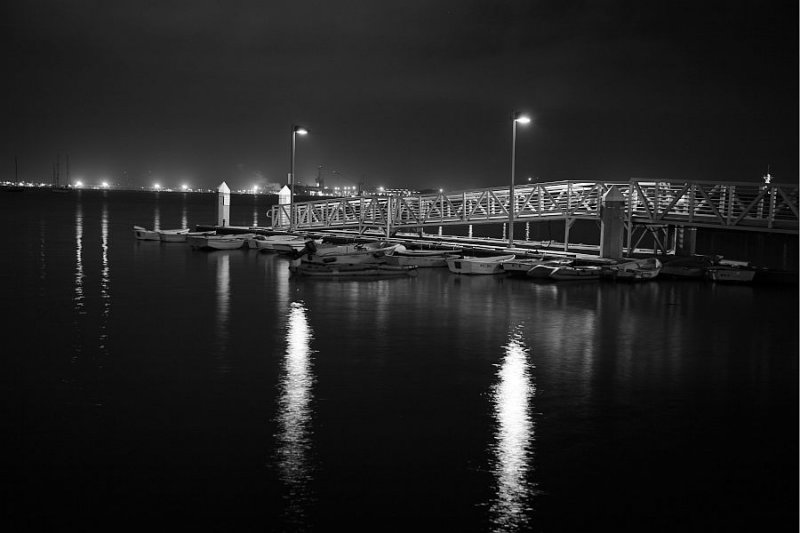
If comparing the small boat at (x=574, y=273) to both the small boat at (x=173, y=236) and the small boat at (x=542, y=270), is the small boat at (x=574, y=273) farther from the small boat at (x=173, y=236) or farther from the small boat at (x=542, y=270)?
the small boat at (x=173, y=236)

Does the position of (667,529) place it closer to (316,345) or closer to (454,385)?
(454,385)

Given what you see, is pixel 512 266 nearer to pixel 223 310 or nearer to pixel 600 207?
pixel 600 207

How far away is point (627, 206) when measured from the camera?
40188mm

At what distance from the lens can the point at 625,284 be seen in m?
33.6

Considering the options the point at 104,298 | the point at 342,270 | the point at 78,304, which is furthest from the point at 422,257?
the point at 78,304

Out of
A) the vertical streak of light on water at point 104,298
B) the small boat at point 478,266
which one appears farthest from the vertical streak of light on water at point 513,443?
the small boat at point 478,266

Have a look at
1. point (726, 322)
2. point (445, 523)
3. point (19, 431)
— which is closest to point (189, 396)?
point (19, 431)

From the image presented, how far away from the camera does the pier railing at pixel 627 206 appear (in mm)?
36781

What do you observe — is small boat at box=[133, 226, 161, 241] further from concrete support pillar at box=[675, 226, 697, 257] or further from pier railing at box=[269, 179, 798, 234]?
concrete support pillar at box=[675, 226, 697, 257]

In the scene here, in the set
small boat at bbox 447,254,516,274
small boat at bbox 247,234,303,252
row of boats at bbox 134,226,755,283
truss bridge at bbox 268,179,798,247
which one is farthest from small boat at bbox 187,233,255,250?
small boat at bbox 447,254,516,274

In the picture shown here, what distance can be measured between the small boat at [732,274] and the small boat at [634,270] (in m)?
2.20

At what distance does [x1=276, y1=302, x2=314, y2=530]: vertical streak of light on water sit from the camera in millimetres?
10438

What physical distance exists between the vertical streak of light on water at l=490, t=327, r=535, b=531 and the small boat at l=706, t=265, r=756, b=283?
60.7 feet

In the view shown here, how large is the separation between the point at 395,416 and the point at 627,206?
1133 inches
